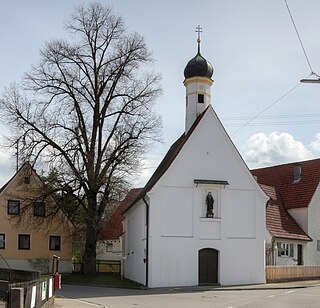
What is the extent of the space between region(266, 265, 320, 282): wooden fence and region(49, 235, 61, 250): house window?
2262 centimetres

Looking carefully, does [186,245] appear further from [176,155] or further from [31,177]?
[31,177]

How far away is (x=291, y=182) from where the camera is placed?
52656 millimetres

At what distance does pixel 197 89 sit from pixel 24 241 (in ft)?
73.3

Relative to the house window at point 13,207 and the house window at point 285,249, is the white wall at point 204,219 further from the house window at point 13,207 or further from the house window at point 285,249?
the house window at point 13,207

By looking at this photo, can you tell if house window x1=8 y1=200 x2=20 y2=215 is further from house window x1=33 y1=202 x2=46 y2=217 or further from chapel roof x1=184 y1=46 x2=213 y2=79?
chapel roof x1=184 y1=46 x2=213 y2=79

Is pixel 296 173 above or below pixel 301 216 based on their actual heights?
above

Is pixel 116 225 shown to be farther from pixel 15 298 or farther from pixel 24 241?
pixel 15 298

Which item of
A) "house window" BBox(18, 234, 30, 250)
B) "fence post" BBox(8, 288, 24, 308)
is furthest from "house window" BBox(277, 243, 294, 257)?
"fence post" BBox(8, 288, 24, 308)

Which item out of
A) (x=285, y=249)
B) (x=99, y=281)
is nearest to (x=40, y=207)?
(x=99, y=281)

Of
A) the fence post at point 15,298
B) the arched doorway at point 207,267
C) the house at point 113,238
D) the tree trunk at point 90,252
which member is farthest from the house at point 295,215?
the fence post at point 15,298

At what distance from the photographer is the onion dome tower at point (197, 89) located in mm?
42594

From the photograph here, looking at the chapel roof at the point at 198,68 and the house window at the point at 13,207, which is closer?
the chapel roof at the point at 198,68

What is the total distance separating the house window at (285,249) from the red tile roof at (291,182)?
149 inches

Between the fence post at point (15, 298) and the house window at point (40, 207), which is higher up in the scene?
the house window at point (40, 207)
